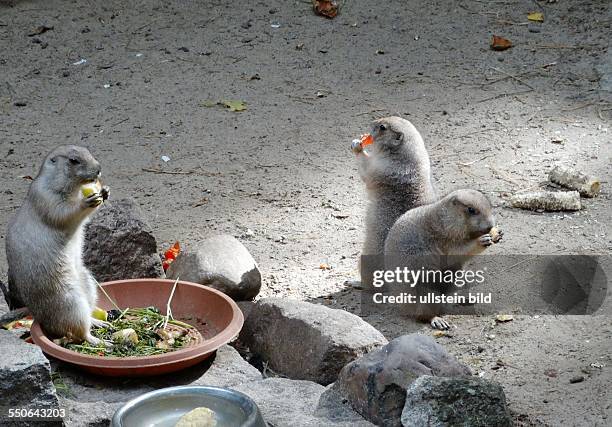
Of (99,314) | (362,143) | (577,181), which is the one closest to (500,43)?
(577,181)

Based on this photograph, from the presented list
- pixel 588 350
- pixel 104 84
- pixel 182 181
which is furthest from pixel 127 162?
pixel 588 350

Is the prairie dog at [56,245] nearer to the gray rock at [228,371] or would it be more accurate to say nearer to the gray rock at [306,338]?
the gray rock at [228,371]

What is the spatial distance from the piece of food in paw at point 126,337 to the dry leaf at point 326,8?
5.39m

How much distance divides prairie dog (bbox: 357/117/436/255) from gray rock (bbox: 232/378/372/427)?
1502mm

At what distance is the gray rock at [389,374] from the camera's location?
3951 millimetres

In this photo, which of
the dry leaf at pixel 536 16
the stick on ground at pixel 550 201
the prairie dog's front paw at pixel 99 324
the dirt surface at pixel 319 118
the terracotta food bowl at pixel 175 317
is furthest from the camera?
the dry leaf at pixel 536 16

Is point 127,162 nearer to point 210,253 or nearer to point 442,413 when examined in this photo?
point 210,253

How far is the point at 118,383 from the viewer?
4352mm

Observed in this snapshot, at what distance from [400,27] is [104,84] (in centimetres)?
278

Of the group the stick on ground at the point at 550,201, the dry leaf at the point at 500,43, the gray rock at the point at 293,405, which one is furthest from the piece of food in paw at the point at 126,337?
the dry leaf at the point at 500,43

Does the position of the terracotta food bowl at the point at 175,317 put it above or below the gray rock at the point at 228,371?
above

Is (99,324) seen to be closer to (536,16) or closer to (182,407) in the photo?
(182,407)

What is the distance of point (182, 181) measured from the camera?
22.6 ft

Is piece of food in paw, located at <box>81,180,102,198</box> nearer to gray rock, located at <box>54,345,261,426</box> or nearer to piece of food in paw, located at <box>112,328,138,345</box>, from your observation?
piece of food in paw, located at <box>112,328,138,345</box>
